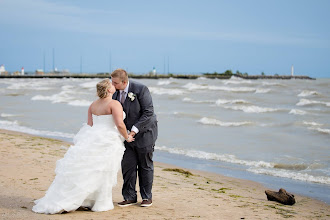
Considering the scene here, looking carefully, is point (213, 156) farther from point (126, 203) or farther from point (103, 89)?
point (103, 89)

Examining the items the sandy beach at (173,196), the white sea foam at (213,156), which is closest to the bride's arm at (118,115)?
the sandy beach at (173,196)

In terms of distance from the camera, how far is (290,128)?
18672 millimetres

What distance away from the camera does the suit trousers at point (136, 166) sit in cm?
589

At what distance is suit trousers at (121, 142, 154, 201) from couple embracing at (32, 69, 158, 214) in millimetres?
13

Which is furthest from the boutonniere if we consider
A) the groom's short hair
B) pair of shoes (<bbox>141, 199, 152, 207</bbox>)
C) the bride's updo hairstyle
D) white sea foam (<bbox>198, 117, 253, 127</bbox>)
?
white sea foam (<bbox>198, 117, 253, 127</bbox>)

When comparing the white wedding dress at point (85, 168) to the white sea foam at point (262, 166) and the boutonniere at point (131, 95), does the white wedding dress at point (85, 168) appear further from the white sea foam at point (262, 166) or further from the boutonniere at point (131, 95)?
the white sea foam at point (262, 166)

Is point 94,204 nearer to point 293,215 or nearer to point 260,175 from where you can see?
point 293,215

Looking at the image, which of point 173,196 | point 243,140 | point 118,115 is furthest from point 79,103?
point 118,115

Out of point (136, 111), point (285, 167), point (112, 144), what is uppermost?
point (136, 111)

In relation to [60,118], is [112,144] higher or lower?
higher

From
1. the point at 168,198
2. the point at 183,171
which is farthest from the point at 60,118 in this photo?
the point at 168,198

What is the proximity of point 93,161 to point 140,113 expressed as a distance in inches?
35.1

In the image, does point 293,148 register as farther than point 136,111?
Yes

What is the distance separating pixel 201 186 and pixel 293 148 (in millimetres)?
6350
